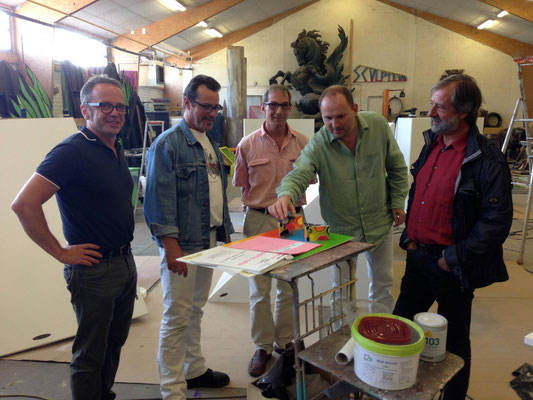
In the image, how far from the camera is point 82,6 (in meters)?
6.59

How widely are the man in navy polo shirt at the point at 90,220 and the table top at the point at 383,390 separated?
32.7 inches

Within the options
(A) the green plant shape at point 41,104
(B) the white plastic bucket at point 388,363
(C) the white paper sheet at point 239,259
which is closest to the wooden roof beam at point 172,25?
(A) the green plant shape at point 41,104

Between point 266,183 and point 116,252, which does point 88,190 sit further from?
point 266,183

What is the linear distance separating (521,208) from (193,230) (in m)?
6.43

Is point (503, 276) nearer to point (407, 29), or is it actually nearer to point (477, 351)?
point (477, 351)

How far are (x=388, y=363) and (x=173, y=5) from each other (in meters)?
9.48

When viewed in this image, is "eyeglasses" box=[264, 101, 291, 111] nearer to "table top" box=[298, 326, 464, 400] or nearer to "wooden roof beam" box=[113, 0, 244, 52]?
"table top" box=[298, 326, 464, 400]

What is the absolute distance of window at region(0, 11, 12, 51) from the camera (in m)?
6.49

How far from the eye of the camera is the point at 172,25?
9.39 metres

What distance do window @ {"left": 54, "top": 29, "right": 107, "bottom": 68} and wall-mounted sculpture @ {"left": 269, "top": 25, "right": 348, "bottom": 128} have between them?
→ 4678 millimetres

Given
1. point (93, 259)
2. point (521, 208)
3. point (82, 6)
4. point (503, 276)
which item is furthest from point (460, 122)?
point (82, 6)

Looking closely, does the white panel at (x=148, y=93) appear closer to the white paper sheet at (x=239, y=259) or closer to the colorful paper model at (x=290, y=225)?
the colorful paper model at (x=290, y=225)

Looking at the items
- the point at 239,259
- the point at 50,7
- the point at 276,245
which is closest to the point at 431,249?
the point at 276,245

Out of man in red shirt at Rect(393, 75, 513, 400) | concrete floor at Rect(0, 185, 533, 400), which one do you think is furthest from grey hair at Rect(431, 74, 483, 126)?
concrete floor at Rect(0, 185, 533, 400)
